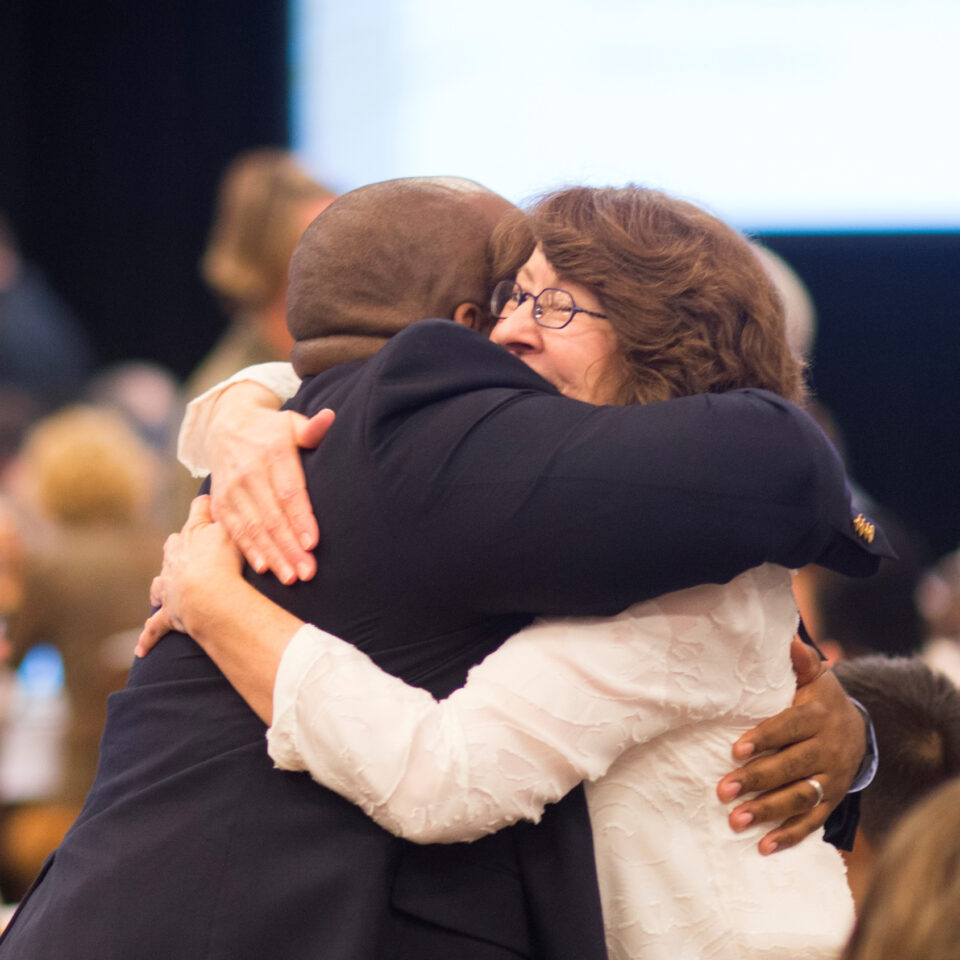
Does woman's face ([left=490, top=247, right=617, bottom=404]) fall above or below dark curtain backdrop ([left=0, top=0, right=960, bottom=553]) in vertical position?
above

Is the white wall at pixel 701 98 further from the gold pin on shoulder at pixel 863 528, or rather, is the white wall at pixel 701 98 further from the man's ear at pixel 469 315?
the gold pin on shoulder at pixel 863 528

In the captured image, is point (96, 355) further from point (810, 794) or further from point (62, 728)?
point (810, 794)

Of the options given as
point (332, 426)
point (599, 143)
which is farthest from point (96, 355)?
point (332, 426)

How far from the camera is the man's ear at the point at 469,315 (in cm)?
137

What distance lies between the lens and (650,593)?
114 centimetres

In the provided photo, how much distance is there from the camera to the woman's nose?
1.33m

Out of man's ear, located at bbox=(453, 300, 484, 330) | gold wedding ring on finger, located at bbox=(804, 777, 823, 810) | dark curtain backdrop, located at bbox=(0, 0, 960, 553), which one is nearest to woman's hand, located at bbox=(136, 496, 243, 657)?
→ man's ear, located at bbox=(453, 300, 484, 330)

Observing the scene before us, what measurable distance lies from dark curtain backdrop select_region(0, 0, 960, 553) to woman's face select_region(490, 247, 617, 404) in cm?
427

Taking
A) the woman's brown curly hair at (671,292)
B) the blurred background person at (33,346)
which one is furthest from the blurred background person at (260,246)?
the blurred background person at (33,346)

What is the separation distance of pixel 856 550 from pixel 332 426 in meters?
0.53

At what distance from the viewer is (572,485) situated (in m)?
1.10

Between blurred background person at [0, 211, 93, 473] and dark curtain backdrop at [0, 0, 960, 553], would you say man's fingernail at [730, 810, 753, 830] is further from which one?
dark curtain backdrop at [0, 0, 960, 553]

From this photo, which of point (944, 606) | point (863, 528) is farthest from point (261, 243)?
point (944, 606)

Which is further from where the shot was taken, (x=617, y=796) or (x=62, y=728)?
(x=62, y=728)
